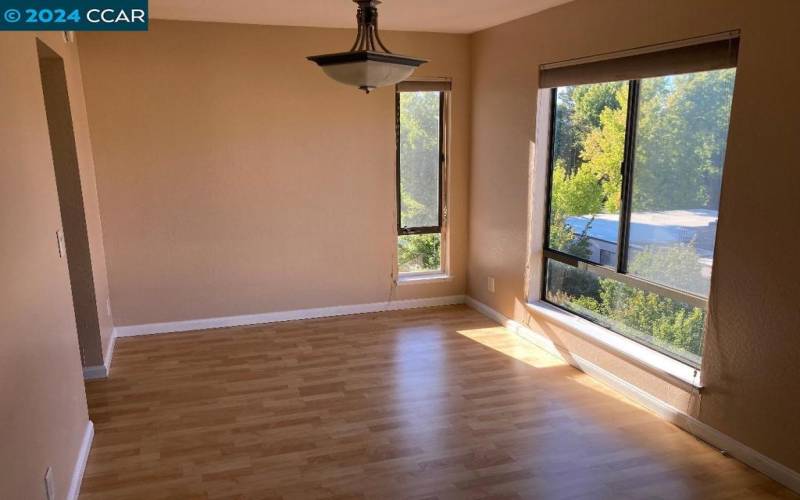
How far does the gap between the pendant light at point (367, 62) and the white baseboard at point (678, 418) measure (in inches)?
93.1

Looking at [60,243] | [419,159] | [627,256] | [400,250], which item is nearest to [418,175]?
[419,159]

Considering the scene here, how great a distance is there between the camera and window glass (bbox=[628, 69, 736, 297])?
9.97 feet

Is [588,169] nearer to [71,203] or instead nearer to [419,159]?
[419,159]

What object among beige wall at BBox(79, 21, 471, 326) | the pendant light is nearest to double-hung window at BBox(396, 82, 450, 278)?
beige wall at BBox(79, 21, 471, 326)

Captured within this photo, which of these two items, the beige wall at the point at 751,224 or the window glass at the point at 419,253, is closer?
the beige wall at the point at 751,224

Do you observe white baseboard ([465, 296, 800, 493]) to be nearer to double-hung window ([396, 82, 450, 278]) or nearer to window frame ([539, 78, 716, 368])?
window frame ([539, 78, 716, 368])

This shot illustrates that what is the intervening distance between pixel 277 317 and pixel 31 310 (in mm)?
2955

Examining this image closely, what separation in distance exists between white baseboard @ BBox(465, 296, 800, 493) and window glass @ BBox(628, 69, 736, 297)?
700 millimetres

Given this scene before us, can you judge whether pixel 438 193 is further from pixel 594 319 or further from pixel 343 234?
pixel 594 319

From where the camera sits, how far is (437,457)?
2979 mm

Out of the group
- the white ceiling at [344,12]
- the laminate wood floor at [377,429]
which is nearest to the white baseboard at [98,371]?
the laminate wood floor at [377,429]

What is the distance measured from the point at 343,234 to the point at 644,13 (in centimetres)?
294

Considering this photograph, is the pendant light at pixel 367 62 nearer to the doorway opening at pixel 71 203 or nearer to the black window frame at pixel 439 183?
the doorway opening at pixel 71 203

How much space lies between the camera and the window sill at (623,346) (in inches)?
128
